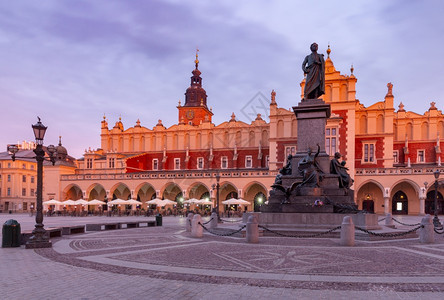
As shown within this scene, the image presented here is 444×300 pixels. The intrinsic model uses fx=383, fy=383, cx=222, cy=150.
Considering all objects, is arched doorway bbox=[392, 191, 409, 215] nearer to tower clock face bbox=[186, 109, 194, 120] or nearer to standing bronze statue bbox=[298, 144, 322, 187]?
standing bronze statue bbox=[298, 144, 322, 187]

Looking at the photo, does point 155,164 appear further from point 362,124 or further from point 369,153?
point 369,153

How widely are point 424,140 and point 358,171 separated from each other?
1313cm

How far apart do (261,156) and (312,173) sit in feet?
134

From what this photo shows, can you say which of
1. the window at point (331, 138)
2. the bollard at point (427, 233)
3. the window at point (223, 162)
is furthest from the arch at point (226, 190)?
the bollard at point (427, 233)

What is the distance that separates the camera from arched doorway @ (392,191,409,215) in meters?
48.2

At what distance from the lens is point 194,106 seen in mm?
82562

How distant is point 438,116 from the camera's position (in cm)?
5219

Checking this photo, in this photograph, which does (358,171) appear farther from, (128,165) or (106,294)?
(106,294)

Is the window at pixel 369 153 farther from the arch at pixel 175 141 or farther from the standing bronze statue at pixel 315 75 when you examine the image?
the standing bronze statue at pixel 315 75

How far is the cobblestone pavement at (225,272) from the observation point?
670cm

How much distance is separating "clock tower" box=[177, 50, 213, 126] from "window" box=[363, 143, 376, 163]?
38.1 metres

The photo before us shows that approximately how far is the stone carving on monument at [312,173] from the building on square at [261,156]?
26.1 metres

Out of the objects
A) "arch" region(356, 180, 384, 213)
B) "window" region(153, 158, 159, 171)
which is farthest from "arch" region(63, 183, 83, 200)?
"arch" region(356, 180, 384, 213)

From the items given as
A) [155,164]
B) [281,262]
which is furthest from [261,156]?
[281,262]
